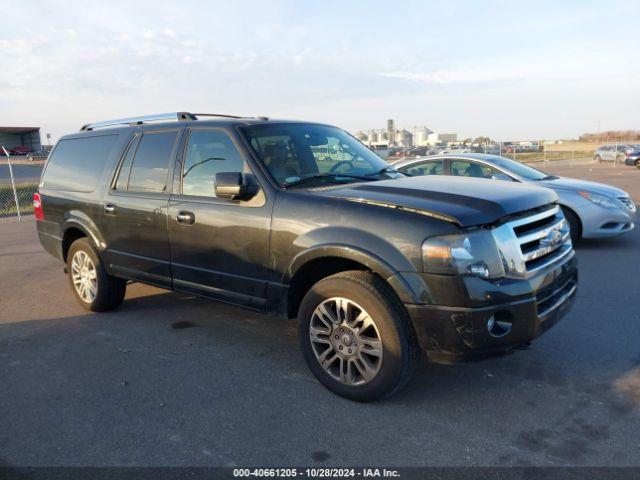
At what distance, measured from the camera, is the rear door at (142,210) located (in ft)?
15.1

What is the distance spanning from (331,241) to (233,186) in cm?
88

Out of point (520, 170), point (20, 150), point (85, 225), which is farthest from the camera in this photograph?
point (20, 150)

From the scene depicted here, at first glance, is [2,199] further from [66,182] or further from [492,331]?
[492,331]

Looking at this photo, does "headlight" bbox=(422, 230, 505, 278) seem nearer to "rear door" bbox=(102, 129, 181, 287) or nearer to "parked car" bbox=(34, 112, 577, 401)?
"parked car" bbox=(34, 112, 577, 401)

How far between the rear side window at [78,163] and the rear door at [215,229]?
1.31 metres

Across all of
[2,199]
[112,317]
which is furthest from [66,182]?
[2,199]

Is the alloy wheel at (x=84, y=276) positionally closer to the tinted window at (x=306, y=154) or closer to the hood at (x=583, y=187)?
the tinted window at (x=306, y=154)

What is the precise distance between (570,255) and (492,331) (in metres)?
1.17

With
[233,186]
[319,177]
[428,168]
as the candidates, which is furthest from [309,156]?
[428,168]

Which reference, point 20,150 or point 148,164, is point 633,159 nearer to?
point 148,164

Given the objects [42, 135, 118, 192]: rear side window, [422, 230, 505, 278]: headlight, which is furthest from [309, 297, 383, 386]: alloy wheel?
[42, 135, 118, 192]: rear side window

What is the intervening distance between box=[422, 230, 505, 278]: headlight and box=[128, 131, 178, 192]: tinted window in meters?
2.58

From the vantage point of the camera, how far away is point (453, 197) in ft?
10.9

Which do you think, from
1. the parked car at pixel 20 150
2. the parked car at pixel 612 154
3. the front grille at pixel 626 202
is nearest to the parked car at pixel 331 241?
the front grille at pixel 626 202
